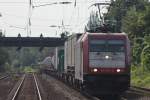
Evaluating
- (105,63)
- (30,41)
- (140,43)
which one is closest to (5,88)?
(105,63)

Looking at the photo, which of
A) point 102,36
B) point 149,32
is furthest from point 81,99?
point 149,32

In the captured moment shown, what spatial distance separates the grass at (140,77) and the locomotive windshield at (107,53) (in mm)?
15090

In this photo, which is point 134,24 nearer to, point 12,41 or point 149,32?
point 149,32

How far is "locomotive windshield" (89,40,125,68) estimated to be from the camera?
95.8ft

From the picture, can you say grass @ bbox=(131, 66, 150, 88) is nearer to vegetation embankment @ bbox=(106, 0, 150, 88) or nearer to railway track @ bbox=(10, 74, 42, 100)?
vegetation embankment @ bbox=(106, 0, 150, 88)

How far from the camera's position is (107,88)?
28953 mm

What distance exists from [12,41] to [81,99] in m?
54.7

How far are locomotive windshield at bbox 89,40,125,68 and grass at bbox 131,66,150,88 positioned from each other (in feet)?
49.5

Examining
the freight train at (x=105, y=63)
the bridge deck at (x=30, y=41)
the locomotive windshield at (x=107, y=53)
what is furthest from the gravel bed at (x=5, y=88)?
the bridge deck at (x=30, y=41)

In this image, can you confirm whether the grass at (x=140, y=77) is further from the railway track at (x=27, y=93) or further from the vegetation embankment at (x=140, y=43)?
the railway track at (x=27, y=93)

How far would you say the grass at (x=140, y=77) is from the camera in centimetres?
4618

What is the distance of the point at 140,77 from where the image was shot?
50781 millimetres

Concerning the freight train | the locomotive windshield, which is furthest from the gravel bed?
the locomotive windshield

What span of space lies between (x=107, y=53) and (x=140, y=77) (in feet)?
71.4
